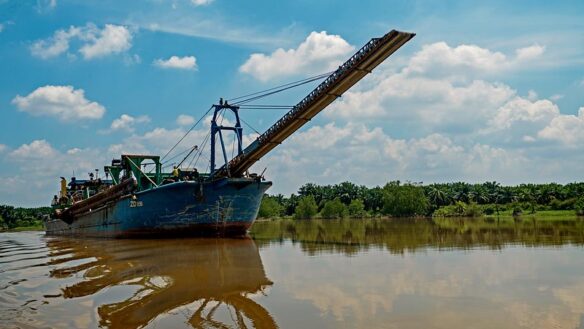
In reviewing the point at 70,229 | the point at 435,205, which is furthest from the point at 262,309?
the point at 435,205

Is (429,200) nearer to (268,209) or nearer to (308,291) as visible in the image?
(268,209)

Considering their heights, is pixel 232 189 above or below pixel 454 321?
above

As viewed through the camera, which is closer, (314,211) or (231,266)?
(231,266)

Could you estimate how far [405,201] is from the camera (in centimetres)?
9162

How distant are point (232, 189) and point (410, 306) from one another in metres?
18.5

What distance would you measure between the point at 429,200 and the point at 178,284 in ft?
311

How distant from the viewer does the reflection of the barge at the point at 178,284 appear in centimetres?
723

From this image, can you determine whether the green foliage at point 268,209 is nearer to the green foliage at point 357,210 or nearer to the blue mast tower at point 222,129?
the green foliage at point 357,210

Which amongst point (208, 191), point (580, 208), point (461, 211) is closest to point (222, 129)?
point (208, 191)

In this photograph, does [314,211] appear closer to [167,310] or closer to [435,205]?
[435,205]

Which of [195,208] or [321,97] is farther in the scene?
[195,208]

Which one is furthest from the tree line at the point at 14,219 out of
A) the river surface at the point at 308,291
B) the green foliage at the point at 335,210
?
the river surface at the point at 308,291

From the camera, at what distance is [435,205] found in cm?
9850

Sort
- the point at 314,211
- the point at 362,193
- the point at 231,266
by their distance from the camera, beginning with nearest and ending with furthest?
the point at 231,266, the point at 314,211, the point at 362,193
